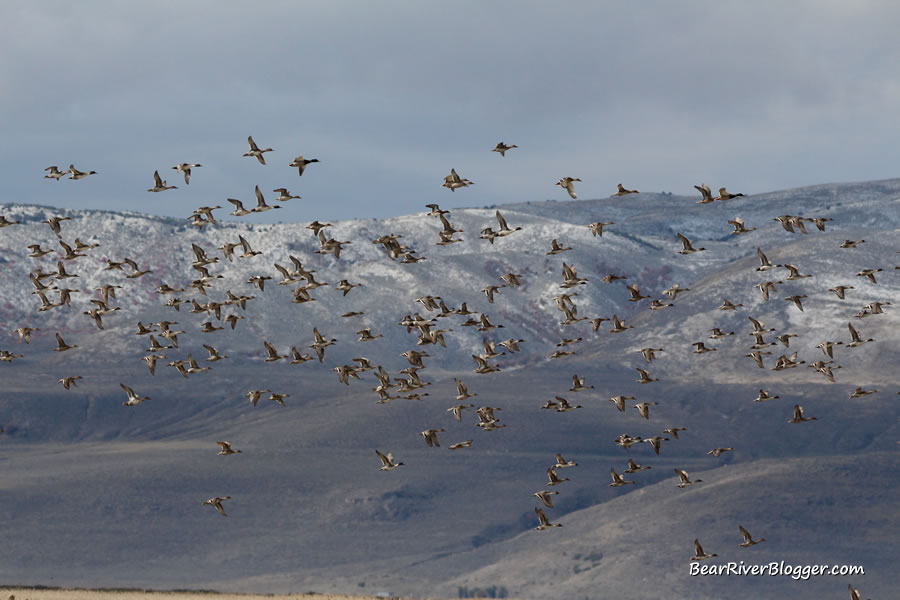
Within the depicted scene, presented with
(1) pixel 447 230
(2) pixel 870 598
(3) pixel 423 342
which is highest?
(1) pixel 447 230

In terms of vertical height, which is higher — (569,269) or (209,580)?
(569,269)

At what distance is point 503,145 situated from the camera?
68375 millimetres

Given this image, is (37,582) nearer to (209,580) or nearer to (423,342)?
(209,580)

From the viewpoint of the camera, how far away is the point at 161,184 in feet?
230

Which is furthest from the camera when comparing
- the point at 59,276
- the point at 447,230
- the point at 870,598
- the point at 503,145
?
the point at 870,598

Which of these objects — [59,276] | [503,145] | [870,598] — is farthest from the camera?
[870,598]

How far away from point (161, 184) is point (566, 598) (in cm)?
13376

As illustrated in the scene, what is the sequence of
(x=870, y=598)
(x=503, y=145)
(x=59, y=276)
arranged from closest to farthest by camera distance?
(x=503, y=145), (x=59, y=276), (x=870, y=598)

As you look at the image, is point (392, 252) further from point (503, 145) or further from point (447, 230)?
point (503, 145)

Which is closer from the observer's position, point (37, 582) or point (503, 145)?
point (503, 145)

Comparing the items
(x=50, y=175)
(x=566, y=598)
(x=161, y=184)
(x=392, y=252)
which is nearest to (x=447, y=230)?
(x=392, y=252)

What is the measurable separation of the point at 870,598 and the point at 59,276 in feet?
442

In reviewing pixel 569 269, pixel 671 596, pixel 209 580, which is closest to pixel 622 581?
pixel 671 596

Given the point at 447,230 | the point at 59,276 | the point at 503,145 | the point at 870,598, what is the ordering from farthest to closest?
1. the point at 870,598
2. the point at 59,276
3. the point at 447,230
4. the point at 503,145
